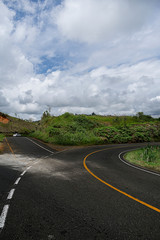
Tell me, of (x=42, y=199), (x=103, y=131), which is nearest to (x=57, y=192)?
(x=42, y=199)

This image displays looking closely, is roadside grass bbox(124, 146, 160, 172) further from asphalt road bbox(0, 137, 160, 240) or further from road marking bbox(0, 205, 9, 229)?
road marking bbox(0, 205, 9, 229)

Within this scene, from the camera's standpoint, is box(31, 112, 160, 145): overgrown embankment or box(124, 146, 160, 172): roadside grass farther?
box(31, 112, 160, 145): overgrown embankment

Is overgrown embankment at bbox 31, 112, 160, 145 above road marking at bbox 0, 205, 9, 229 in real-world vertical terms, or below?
above

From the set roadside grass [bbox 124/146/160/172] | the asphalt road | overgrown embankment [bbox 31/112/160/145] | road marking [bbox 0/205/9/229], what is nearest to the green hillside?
overgrown embankment [bbox 31/112/160/145]

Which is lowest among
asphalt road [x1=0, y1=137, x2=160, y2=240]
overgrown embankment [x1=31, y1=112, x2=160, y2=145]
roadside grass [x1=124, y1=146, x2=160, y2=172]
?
roadside grass [x1=124, y1=146, x2=160, y2=172]

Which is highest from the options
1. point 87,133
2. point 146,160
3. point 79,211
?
point 87,133

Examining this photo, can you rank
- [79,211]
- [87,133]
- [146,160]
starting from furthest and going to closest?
[87,133] < [146,160] < [79,211]

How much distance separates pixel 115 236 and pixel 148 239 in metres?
0.68

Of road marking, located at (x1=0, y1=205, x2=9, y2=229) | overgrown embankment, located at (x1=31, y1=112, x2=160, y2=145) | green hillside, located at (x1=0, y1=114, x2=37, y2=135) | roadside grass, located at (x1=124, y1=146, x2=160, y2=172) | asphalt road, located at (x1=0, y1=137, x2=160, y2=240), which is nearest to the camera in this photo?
asphalt road, located at (x1=0, y1=137, x2=160, y2=240)

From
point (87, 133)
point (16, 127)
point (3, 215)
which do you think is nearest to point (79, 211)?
point (3, 215)

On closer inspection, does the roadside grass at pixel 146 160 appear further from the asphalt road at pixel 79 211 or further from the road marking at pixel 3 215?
the road marking at pixel 3 215

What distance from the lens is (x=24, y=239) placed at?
9.62 feet

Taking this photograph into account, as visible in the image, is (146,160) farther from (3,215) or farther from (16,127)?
(16,127)

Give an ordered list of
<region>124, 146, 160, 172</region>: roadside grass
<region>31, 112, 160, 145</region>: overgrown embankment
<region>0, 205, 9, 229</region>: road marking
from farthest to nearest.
Result: <region>31, 112, 160, 145</region>: overgrown embankment, <region>124, 146, 160, 172</region>: roadside grass, <region>0, 205, 9, 229</region>: road marking
